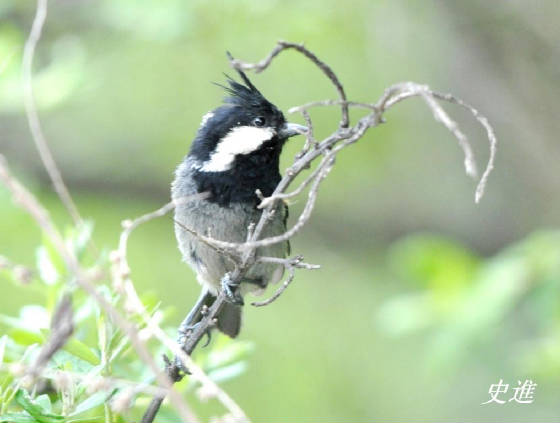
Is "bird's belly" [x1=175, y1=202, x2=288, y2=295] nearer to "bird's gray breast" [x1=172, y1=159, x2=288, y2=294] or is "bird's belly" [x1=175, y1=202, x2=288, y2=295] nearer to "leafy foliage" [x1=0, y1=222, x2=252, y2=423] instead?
"bird's gray breast" [x1=172, y1=159, x2=288, y2=294]

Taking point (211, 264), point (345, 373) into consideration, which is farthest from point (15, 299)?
point (211, 264)

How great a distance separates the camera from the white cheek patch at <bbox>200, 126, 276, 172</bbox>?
13.8 ft

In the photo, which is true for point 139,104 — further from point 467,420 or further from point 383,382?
point 467,420

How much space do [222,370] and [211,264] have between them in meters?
1.30

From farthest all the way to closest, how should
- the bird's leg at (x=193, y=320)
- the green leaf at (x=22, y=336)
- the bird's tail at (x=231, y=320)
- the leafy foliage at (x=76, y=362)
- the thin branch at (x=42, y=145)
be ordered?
the bird's tail at (x=231, y=320)
the bird's leg at (x=193, y=320)
the green leaf at (x=22, y=336)
the leafy foliage at (x=76, y=362)
the thin branch at (x=42, y=145)

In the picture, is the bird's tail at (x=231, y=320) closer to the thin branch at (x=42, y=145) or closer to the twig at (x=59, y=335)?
the thin branch at (x=42, y=145)

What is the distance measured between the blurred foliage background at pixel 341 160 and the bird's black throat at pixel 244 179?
2.09 m

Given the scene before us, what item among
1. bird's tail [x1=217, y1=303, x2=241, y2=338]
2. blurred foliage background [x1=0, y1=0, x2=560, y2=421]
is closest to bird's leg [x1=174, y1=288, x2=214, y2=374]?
bird's tail [x1=217, y1=303, x2=241, y2=338]

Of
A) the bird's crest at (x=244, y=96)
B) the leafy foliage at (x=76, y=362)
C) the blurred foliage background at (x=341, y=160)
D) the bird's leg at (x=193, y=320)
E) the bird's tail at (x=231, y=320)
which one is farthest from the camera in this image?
the blurred foliage background at (x=341, y=160)

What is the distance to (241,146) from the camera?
4234 mm

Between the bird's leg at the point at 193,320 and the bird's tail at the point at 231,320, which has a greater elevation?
the bird's tail at the point at 231,320

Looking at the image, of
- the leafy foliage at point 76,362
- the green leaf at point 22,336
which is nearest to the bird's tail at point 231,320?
the leafy foliage at point 76,362

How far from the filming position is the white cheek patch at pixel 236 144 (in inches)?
166

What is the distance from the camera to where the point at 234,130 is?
4.27 m
